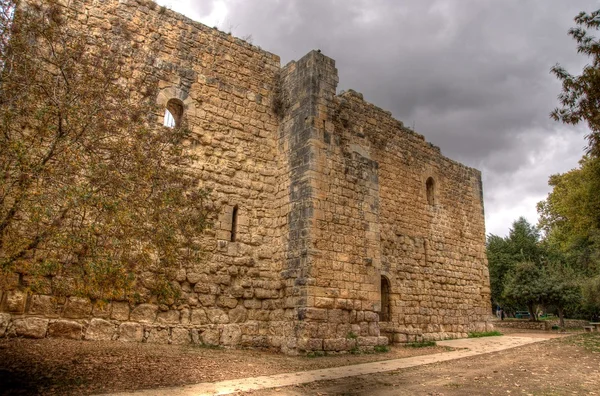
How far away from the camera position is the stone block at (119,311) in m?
7.83

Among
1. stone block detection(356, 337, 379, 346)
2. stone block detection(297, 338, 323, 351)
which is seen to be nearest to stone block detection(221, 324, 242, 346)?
stone block detection(297, 338, 323, 351)

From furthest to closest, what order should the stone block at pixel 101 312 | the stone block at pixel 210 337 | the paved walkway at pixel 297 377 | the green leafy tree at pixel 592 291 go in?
the green leafy tree at pixel 592 291
the stone block at pixel 210 337
the stone block at pixel 101 312
the paved walkway at pixel 297 377

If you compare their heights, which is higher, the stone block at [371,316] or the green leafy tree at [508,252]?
the green leafy tree at [508,252]

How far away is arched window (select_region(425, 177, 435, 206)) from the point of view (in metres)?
15.6

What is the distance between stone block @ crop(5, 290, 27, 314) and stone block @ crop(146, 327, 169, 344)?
6.79ft

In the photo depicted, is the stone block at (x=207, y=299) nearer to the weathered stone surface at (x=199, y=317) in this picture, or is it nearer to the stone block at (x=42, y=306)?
the weathered stone surface at (x=199, y=317)

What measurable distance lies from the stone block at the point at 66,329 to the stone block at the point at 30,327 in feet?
0.33

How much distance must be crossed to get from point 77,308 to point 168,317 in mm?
1584

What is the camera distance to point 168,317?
8.41 meters

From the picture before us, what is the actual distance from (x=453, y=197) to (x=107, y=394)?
1378 cm

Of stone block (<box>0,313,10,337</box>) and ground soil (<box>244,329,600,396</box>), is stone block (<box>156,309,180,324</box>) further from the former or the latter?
ground soil (<box>244,329,600,396</box>)

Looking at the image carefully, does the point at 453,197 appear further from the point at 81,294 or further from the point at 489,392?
the point at 81,294

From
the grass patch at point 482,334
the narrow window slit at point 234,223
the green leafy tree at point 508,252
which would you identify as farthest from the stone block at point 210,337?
the green leafy tree at point 508,252

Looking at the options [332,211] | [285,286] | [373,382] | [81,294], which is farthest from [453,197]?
[81,294]
